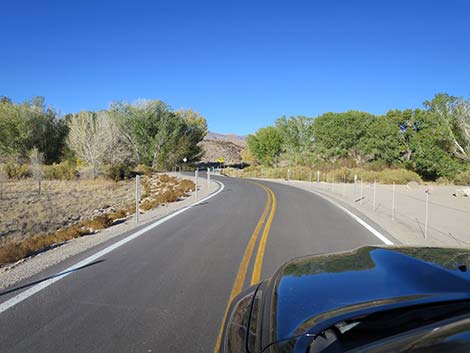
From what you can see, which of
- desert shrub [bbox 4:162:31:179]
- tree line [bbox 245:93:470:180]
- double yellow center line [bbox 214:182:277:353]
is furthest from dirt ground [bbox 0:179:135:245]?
tree line [bbox 245:93:470:180]

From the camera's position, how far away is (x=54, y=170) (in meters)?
43.2

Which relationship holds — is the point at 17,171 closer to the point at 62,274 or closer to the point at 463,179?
the point at 62,274

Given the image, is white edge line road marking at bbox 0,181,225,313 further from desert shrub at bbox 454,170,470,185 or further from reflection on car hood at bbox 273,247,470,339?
desert shrub at bbox 454,170,470,185

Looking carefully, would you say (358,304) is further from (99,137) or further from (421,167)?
(99,137)

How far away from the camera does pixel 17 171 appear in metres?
41.7

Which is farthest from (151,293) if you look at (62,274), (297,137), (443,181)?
(297,137)

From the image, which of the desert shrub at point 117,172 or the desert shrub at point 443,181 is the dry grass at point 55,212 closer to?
the desert shrub at point 117,172

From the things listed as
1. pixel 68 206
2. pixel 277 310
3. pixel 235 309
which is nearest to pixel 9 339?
pixel 235 309

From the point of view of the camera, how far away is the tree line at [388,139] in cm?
3584

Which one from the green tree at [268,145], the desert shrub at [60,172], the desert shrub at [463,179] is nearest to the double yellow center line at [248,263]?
the desert shrub at [463,179]

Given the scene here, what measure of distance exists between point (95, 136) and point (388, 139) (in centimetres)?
3776

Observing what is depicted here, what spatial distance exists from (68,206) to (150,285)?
21.1 meters

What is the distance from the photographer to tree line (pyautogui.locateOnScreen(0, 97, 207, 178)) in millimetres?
45094

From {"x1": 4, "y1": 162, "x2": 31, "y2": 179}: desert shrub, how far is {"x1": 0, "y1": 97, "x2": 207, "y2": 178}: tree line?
514mm
